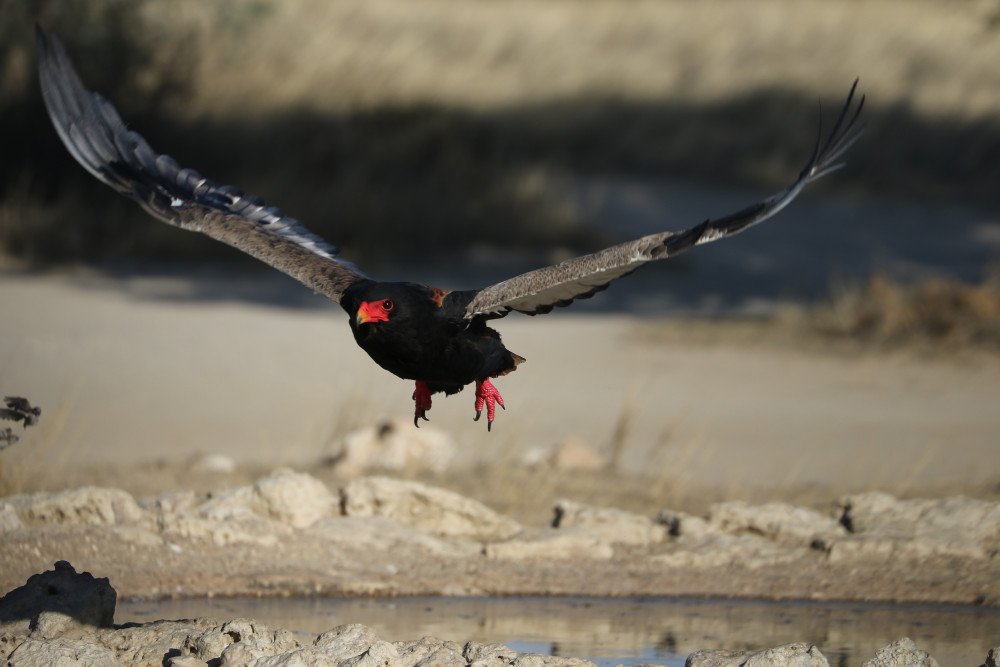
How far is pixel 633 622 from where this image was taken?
6742 millimetres

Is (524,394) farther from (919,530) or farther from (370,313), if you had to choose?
(370,313)

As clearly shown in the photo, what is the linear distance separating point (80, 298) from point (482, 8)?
75.9 feet

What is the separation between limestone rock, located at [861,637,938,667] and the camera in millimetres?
5184

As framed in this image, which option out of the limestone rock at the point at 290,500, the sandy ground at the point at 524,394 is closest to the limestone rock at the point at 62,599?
the limestone rock at the point at 290,500

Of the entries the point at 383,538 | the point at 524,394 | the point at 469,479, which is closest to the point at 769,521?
the point at 383,538

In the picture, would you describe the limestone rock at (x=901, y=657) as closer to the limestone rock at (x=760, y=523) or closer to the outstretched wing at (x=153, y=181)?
the limestone rock at (x=760, y=523)

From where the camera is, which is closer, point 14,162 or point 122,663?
point 122,663

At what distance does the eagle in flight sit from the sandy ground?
1903 mm

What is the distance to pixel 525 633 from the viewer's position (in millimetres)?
6570

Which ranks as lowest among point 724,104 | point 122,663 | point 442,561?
point 122,663

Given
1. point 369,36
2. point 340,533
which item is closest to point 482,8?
point 369,36

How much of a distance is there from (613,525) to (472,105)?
20522 millimetres

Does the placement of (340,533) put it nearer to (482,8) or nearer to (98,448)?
(98,448)

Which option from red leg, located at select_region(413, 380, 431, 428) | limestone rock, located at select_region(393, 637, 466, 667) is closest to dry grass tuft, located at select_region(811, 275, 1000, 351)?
red leg, located at select_region(413, 380, 431, 428)
